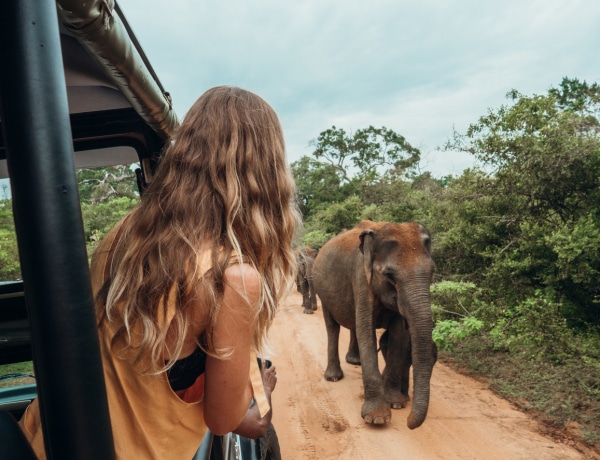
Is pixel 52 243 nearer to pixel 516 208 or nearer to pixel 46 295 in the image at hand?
pixel 46 295

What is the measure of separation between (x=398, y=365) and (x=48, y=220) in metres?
5.71

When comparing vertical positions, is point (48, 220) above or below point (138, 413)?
above

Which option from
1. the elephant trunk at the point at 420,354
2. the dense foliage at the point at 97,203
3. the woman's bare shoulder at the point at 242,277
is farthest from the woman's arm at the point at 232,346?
the elephant trunk at the point at 420,354

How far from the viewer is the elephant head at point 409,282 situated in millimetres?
4916

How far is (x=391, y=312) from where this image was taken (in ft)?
20.5

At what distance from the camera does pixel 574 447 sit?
4.54 metres

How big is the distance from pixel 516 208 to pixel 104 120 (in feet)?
22.6

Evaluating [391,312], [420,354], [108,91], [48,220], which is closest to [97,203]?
[391,312]

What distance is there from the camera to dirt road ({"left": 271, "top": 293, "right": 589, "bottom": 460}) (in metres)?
4.62

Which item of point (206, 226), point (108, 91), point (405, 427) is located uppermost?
point (108, 91)

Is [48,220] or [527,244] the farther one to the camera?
[527,244]

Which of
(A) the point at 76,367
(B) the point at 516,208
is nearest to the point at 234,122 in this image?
(A) the point at 76,367

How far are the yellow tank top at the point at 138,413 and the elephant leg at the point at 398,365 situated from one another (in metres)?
4.90

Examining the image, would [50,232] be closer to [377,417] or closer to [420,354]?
[420,354]
